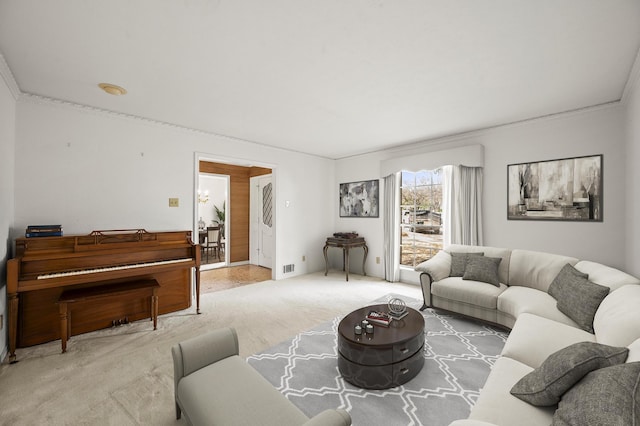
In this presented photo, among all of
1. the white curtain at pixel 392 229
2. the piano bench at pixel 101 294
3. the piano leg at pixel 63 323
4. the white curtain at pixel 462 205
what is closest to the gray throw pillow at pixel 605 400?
the white curtain at pixel 462 205

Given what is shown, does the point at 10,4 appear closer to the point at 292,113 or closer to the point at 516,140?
the point at 292,113

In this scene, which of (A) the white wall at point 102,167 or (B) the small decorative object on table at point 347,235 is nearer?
(A) the white wall at point 102,167

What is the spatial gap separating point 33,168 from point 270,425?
12.5ft

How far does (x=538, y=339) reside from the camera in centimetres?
194

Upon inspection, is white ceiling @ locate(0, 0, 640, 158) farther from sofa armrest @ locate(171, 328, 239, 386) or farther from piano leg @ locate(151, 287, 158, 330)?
piano leg @ locate(151, 287, 158, 330)

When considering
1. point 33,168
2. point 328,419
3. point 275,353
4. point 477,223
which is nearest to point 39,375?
point 275,353

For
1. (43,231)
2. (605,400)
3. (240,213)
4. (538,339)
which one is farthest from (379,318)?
(240,213)

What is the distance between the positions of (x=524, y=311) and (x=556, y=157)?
91.3 inches

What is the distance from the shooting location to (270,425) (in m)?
1.24

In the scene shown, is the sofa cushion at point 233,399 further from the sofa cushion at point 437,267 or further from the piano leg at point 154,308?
the sofa cushion at point 437,267

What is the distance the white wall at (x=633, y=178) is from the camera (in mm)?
2633

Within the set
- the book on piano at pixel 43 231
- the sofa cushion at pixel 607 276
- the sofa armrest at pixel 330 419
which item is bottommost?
the sofa armrest at pixel 330 419

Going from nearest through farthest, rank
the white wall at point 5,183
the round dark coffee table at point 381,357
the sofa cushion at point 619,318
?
the sofa cushion at point 619,318 < the round dark coffee table at point 381,357 < the white wall at point 5,183

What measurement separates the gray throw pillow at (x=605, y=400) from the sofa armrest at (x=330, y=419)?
815 millimetres
